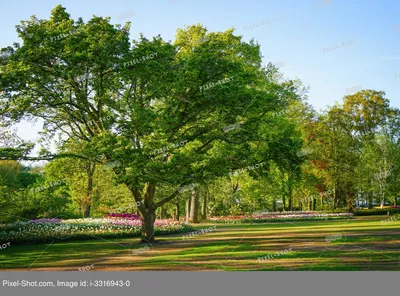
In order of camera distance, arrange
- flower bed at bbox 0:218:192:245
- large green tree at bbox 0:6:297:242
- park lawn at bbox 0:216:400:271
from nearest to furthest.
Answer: park lawn at bbox 0:216:400:271, large green tree at bbox 0:6:297:242, flower bed at bbox 0:218:192:245

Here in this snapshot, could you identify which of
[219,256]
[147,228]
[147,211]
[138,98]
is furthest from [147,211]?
[219,256]

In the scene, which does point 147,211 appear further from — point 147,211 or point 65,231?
point 65,231


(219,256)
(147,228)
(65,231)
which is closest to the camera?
(219,256)

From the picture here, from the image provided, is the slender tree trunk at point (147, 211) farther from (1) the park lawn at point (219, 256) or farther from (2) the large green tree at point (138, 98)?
(1) the park lawn at point (219, 256)

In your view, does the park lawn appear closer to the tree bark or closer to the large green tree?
the tree bark

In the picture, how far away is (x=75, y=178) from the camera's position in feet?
110

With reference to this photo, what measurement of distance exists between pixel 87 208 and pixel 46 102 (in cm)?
2088

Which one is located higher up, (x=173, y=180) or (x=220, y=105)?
(x=220, y=105)

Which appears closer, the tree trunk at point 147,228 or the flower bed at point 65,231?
the tree trunk at point 147,228

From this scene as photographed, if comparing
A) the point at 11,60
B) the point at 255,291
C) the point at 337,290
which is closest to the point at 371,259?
the point at 337,290

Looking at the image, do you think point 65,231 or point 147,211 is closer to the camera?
point 147,211

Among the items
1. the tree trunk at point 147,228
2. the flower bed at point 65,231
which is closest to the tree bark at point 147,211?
the tree trunk at point 147,228

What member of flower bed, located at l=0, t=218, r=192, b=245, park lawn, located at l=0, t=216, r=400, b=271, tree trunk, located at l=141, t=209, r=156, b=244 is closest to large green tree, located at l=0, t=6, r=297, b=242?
tree trunk, located at l=141, t=209, r=156, b=244

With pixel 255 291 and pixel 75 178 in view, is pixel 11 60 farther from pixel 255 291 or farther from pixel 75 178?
pixel 75 178
